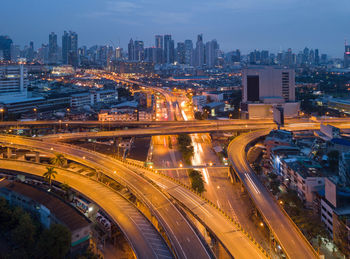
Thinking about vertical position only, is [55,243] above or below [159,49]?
below

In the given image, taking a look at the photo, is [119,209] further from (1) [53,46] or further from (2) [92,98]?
(1) [53,46]

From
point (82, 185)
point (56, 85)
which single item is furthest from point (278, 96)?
point (56, 85)

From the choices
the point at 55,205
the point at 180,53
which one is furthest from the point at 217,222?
the point at 180,53

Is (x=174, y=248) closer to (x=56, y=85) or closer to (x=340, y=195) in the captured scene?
(x=340, y=195)

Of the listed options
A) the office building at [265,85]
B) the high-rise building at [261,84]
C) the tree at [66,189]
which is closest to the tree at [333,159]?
the tree at [66,189]

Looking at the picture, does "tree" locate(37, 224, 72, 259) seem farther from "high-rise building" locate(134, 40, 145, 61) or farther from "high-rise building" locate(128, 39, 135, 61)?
"high-rise building" locate(128, 39, 135, 61)

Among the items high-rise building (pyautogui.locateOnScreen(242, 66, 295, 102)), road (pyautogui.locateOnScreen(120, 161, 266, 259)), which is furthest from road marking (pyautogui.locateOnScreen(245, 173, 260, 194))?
high-rise building (pyautogui.locateOnScreen(242, 66, 295, 102))
